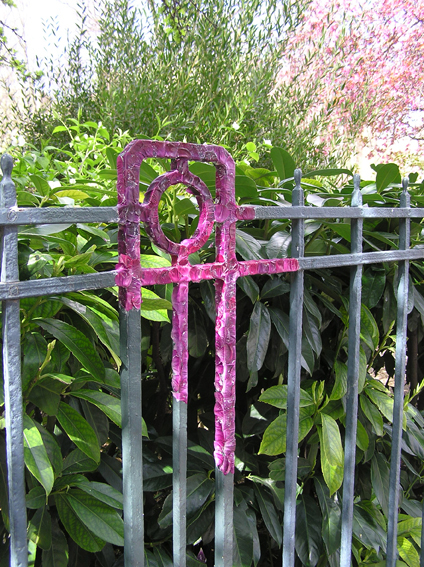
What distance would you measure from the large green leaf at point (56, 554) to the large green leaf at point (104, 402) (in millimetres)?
305

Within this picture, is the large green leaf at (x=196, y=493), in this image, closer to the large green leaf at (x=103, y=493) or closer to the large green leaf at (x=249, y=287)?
the large green leaf at (x=103, y=493)

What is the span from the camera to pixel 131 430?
912 millimetres

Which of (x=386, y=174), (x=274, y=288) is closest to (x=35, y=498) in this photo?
(x=274, y=288)

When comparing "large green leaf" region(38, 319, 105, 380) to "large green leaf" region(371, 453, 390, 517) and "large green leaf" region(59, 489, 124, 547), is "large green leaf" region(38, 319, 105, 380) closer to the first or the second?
"large green leaf" region(59, 489, 124, 547)

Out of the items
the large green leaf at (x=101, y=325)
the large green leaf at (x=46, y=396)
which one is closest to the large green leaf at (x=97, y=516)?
the large green leaf at (x=46, y=396)

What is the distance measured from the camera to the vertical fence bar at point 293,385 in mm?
1197

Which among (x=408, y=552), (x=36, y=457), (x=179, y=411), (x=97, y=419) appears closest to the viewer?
(x=36, y=457)

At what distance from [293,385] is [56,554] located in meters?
0.67

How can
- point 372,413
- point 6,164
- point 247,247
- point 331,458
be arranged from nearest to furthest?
1. point 6,164
2. point 247,247
3. point 331,458
4. point 372,413

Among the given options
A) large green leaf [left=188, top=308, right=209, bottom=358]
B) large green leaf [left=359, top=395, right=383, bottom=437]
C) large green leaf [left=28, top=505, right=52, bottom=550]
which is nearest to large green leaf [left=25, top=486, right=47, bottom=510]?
large green leaf [left=28, top=505, right=52, bottom=550]

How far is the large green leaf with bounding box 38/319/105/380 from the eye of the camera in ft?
3.10

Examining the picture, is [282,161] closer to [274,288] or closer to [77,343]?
[274,288]

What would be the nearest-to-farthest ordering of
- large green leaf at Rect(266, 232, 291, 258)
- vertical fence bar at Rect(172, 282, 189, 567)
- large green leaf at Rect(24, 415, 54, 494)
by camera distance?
large green leaf at Rect(24, 415, 54, 494) < vertical fence bar at Rect(172, 282, 189, 567) < large green leaf at Rect(266, 232, 291, 258)

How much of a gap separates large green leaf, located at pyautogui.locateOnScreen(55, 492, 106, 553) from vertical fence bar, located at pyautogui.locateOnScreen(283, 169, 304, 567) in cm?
48
